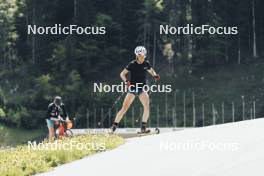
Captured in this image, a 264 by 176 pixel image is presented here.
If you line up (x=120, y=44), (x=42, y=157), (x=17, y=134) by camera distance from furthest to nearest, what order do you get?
(x=120, y=44), (x=17, y=134), (x=42, y=157)

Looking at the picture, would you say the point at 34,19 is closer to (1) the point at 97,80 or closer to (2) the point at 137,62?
(1) the point at 97,80

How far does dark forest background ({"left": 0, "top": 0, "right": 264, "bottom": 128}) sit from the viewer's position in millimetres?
59500

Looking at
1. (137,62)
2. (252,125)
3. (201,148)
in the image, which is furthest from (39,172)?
(252,125)

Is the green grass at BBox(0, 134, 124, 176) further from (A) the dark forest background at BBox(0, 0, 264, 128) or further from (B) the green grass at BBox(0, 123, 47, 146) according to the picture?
(A) the dark forest background at BBox(0, 0, 264, 128)

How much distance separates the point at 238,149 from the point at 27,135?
1676 inches

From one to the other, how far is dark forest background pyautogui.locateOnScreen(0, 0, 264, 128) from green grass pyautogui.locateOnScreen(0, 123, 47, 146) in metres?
3.63

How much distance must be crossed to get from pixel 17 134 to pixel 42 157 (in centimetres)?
4184

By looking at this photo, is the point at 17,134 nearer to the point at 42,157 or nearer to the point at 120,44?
the point at 120,44

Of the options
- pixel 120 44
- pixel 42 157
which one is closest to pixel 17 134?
pixel 120 44

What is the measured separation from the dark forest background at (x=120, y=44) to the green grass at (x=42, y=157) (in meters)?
41.9

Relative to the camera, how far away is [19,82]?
6150cm

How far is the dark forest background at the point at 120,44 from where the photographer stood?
5950 cm

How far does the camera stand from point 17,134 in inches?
2076

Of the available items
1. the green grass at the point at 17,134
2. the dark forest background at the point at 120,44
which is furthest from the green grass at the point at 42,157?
the dark forest background at the point at 120,44
